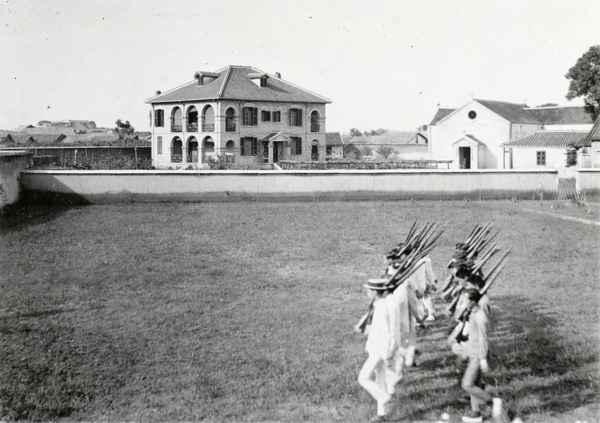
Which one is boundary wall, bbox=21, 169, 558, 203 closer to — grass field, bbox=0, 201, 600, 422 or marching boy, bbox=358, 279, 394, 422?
grass field, bbox=0, 201, 600, 422

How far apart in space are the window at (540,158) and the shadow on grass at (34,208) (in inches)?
1309

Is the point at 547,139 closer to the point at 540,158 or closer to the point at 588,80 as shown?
the point at 540,158

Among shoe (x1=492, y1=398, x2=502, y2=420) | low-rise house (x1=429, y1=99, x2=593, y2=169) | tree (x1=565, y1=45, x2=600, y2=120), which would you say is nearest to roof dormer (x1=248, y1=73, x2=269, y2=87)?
low-rise house (x1=429, y1=99, x2=593, y2=169)

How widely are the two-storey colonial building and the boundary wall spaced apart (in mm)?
20527

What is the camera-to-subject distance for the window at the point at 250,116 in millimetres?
47375

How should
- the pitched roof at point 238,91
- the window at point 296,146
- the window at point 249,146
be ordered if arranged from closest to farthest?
1. the pitched roof at point 238,91
2. the window at point 249,146
3. the window at point 296,146

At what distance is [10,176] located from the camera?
23.0m

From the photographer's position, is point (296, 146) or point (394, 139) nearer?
point (296, 146)

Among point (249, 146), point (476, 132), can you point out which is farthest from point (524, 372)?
point (476, 132)

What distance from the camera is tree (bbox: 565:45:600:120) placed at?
46375 millimetres

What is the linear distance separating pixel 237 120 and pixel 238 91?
2233 millimetres

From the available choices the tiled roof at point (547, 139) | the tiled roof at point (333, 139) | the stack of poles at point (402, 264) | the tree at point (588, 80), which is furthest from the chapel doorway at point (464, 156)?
the stack of poles at point (402, 264)

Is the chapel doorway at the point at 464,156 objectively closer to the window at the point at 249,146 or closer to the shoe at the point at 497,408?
the window at the point at 249,146

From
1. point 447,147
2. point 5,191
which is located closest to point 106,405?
point 5,191
